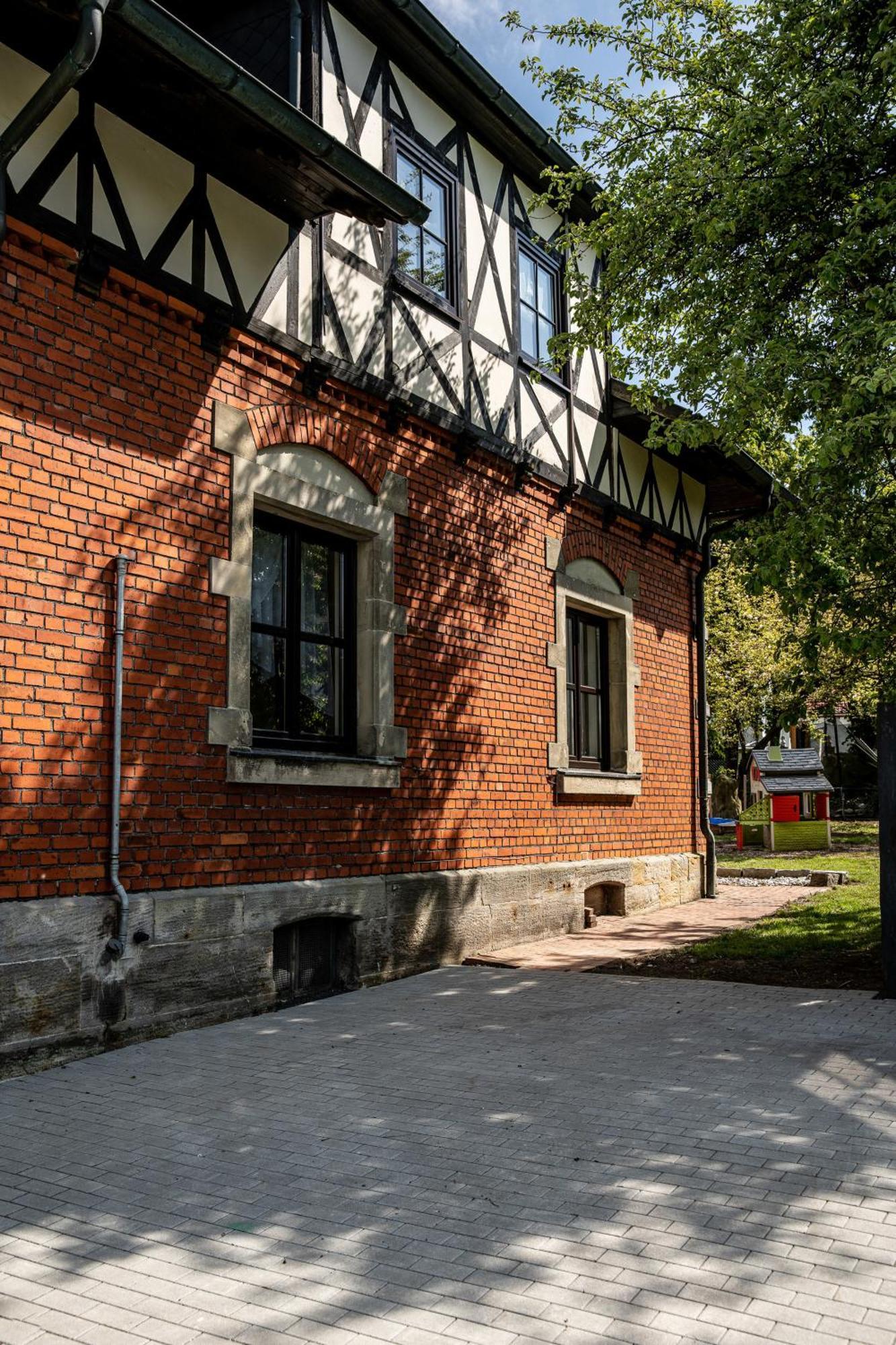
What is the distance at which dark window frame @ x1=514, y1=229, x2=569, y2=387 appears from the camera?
1096 cm

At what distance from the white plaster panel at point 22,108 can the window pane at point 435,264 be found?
389cm

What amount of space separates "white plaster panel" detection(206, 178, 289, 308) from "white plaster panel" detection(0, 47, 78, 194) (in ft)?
3.84

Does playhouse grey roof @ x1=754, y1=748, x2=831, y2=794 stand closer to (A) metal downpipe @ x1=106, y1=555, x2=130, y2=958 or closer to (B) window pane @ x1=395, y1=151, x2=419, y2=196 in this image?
(B) window pane @ x1=395, y1=151, x2=419, y2=196

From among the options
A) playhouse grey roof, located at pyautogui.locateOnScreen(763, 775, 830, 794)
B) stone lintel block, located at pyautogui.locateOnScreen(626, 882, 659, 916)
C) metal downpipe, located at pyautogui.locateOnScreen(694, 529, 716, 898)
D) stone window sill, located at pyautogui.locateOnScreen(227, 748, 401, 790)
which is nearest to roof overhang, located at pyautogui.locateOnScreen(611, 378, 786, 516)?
metal downpipe, located at pyautogui.locateOnScreen(694, 529, 716, 898)

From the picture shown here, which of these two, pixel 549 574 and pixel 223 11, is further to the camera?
pixel 549 574

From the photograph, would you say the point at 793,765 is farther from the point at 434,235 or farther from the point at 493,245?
the point at 434,235

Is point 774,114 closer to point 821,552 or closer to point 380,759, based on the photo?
point 821,552

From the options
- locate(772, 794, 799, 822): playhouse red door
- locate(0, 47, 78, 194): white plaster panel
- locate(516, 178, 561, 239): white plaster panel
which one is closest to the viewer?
locate(0, 47, 78, 194): white plaster panel

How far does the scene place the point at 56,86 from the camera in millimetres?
5398

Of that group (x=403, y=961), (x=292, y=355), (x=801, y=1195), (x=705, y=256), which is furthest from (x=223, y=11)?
(x=801, y=1195)

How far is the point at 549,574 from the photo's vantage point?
11.3 metres

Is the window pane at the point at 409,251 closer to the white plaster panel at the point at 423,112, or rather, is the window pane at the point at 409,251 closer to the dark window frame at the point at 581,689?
the white plaster panel at the point at 423,112

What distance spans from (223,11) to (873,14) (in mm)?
4566

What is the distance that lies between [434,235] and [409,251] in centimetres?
54
